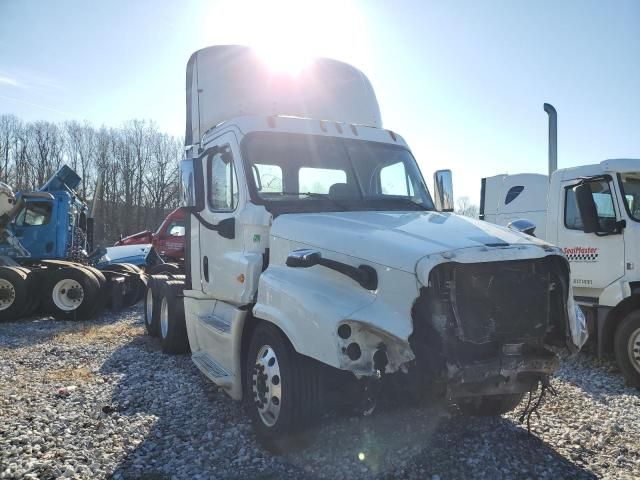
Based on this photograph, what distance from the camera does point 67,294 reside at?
10.9 metres

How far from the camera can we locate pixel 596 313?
7.00m

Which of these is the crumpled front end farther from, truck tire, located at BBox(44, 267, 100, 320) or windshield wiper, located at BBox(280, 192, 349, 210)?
truck tire, located at BBox(44, 267, 100, 320)

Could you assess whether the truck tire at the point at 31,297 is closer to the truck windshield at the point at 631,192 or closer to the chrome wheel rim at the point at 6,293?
the chrome wheel rim at the point at 6,293

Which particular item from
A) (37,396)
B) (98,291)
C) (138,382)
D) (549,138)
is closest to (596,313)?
(549,138)

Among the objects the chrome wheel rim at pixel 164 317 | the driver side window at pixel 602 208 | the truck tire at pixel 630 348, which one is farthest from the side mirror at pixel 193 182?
the truck tire at pixel 630 348

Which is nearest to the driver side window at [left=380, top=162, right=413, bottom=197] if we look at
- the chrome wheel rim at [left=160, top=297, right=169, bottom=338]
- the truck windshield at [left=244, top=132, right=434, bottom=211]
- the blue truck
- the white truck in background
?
the truck windshield at [left=244, top=132, right=434, bottom=211]

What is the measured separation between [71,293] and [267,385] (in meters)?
8.58

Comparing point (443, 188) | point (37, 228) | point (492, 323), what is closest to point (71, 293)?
point (37, 228)

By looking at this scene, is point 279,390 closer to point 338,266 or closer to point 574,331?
point 338,266

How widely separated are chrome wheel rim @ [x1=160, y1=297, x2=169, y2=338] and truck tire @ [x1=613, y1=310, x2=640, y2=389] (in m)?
6.23

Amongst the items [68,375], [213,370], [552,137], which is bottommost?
[68,375]

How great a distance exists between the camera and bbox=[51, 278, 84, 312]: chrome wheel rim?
10781mm

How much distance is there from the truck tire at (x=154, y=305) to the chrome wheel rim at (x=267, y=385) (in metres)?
4.49

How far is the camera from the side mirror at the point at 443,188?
5.46m
